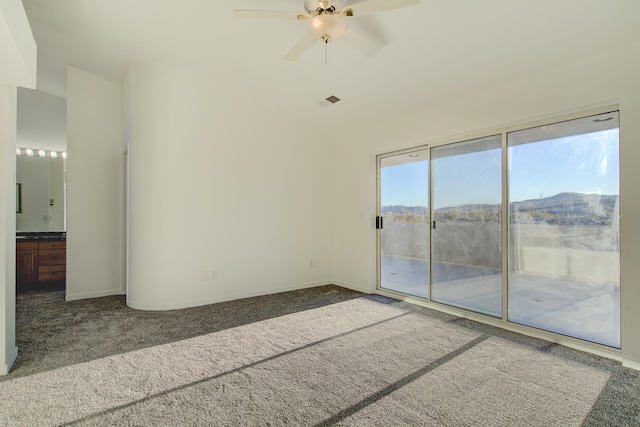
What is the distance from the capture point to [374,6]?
1.91m

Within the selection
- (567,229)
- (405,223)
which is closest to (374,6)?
(567,229)

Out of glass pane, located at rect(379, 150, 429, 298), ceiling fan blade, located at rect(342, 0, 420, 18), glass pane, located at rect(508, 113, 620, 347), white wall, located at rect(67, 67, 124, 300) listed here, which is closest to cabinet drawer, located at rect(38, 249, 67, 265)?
white wall, located at rect(67, 67, 124, 300)

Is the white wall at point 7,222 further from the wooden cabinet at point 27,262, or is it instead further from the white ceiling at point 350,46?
the wooden cabinet at point 27,262

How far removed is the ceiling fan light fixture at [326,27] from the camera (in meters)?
2.11

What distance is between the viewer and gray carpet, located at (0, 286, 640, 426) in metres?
1.76

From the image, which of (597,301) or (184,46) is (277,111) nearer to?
(184,46)

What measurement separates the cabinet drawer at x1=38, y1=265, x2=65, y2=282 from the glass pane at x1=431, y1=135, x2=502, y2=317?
18.2 feet

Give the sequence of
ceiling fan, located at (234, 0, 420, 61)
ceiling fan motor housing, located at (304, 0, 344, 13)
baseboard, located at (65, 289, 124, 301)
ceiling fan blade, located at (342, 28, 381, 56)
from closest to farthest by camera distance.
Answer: ceiling fan, located at (234, 0, 420, 61) → ceiling fan motor housing, located at (304, 0, 344, 13) → ceiling fan blade, located at (342, 28, 381, 56) → baseboard, located at (65, 289, 124, 301)

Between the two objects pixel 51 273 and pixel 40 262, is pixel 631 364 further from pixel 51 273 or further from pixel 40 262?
pixel 40 262

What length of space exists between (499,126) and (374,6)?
207cm

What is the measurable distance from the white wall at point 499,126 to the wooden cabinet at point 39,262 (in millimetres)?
4350

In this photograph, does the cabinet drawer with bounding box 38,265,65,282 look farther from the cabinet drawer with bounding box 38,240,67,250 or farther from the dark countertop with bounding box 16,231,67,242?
the dark countertop with bounding box 16,231,67,242

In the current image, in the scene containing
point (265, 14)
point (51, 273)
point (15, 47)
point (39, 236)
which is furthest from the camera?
point (39, 236)

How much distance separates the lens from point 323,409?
1.82 meters
